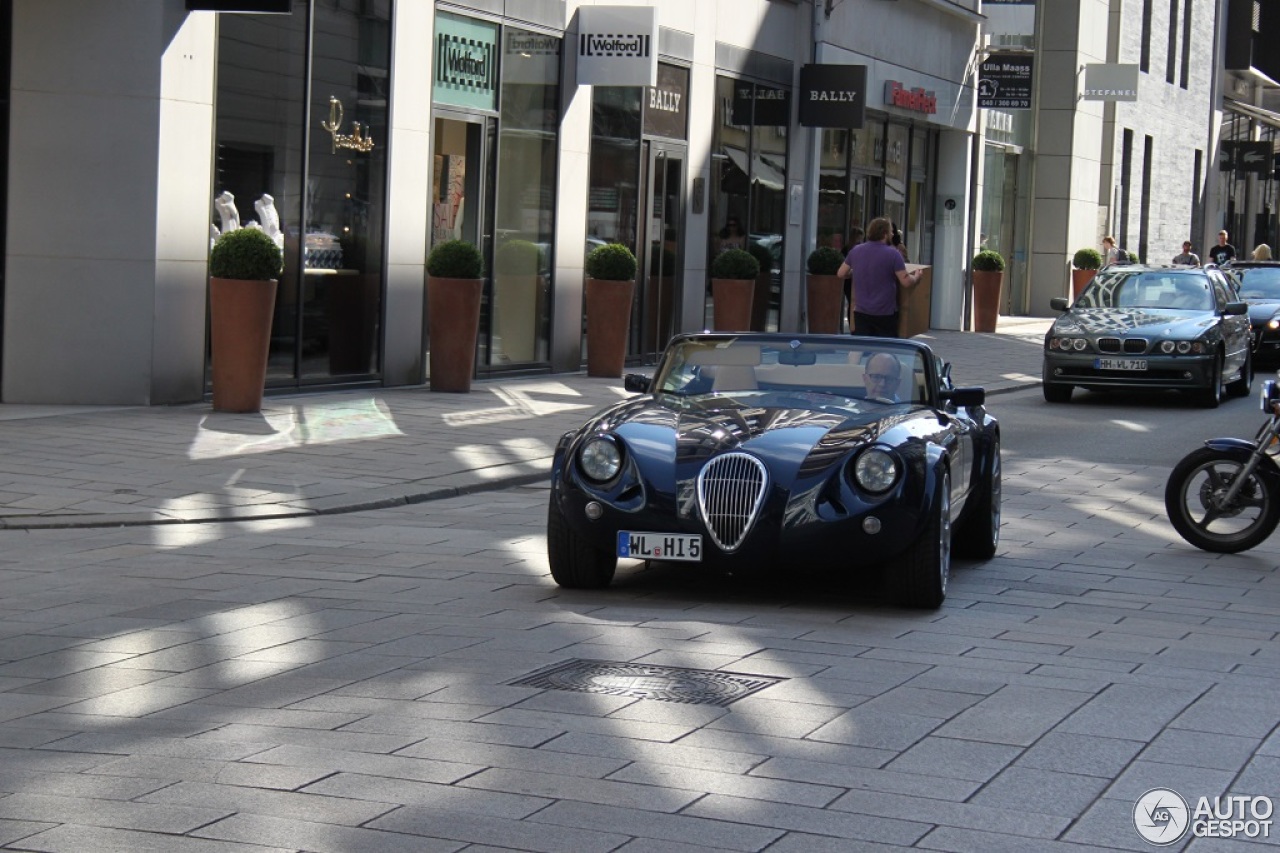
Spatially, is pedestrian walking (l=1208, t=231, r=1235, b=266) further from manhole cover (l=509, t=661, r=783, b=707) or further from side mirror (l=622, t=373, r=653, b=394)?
manhole cover (l=509, t=661, r=783, b=707)

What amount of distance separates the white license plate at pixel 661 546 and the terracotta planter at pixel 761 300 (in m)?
18.9

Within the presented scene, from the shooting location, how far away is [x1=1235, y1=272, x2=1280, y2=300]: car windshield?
2945 cm

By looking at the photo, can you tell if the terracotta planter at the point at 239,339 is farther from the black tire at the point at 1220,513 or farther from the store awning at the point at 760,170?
the store awning at the point at 760,170

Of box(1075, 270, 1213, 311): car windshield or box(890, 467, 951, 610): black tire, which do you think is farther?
box(1075, 270, 1213, 311): car windshield

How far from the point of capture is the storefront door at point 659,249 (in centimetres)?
2450

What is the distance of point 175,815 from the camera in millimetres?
5066

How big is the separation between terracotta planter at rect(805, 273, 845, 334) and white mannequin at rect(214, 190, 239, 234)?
1174 cm

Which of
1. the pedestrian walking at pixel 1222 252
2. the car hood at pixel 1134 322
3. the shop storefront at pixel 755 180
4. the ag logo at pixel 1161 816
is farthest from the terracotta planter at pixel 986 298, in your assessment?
the ag logo at pixel 1161 816

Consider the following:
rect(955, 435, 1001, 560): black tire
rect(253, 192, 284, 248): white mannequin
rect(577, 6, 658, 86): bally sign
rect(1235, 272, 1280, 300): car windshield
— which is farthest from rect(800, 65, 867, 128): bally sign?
rect(955, 435, 1001, 560): black tire

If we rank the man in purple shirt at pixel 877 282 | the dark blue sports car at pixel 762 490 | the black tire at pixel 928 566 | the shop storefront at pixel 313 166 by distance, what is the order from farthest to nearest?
the man in purple shirt at pixel 877 282, the shop storefront at pixel 313 166, the black tire at pixel 928 566, the dark blue sports car at pixel 762 490

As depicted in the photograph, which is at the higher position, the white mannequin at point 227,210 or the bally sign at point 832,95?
the bally sign at point 832,95

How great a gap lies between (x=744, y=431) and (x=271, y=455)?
5.70 meters

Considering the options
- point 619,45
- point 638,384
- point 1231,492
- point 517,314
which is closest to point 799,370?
A: point 638,384

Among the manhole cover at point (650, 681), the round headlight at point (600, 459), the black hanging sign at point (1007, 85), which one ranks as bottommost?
the manhole cover at point (650, 681)
